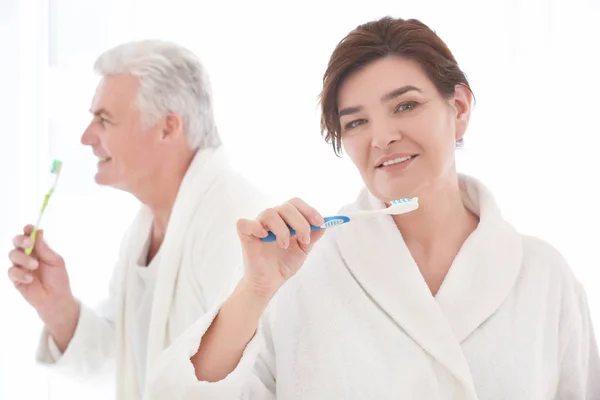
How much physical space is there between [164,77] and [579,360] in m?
0.86

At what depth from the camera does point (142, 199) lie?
1.37m

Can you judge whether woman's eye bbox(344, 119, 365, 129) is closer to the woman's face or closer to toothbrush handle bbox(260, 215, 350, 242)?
the woman's face

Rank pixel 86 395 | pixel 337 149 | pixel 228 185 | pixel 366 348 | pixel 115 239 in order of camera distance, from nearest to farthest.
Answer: pixel 366 348 → pixel 337 149 → pixel 228 185 → pixel 86 395 → pixel 115 239

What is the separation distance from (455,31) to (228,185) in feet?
2.56

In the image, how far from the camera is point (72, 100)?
6.16 feet

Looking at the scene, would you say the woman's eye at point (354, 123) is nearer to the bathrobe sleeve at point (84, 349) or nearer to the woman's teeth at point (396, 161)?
the woman's teeth at point (396, 161)

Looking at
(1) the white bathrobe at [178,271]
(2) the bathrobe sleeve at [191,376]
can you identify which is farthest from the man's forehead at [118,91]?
(2) the bathrobe sleeve at [191,376]

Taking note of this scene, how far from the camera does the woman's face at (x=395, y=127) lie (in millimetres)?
971

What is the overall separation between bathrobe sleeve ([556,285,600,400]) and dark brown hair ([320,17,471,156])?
1.24 feet

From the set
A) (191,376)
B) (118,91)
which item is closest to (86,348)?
(118,91)

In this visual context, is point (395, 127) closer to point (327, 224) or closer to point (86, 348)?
point (327, 224)

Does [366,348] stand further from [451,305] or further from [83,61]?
[83,61]

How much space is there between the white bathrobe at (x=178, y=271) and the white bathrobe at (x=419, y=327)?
22 centimetres

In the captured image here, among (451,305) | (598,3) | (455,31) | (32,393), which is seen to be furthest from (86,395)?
(598,3)
